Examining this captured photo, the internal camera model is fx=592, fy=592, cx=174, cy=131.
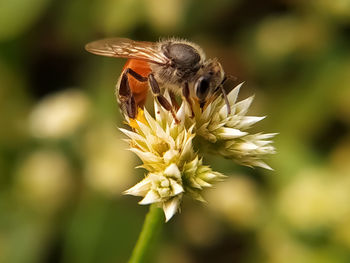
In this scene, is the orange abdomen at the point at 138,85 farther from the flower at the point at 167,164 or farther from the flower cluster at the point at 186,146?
the flower at the point at 167,164

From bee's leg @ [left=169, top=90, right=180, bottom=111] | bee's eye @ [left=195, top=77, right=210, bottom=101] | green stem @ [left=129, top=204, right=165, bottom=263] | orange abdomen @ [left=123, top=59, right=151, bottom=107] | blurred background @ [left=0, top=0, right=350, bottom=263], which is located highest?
bee's eye @ [left=195, top=77, right=210, bottom=101]

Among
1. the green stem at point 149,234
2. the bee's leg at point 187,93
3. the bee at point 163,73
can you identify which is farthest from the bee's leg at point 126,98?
the green stem at point 149,234

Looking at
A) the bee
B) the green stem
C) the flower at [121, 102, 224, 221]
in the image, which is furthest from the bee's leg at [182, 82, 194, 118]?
the green stem

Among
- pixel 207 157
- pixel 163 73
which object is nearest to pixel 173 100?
pixel 163 73

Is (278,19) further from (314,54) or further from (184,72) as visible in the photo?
(184,72)

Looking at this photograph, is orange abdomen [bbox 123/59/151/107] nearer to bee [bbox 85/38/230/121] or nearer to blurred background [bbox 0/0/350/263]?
bee [bbox 85/38/230/121]

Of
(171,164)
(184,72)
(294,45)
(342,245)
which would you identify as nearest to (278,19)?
(294,45)
